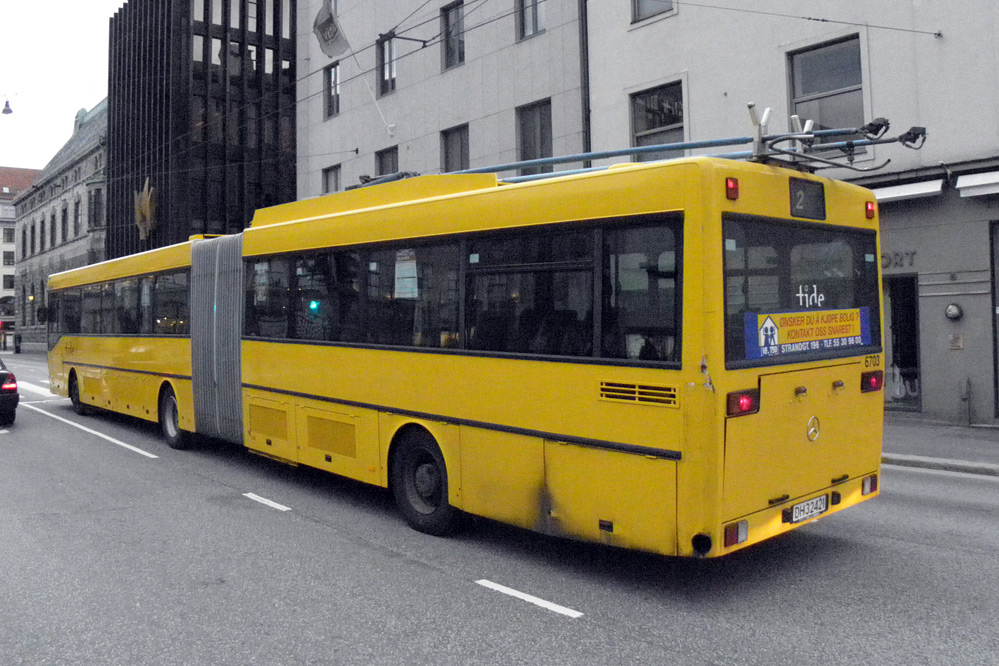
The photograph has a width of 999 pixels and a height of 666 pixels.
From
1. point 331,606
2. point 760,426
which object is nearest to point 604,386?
point 760,426

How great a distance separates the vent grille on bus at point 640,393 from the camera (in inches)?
204

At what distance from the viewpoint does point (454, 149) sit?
22.8m

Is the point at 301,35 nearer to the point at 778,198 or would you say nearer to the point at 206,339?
the point at 206,339

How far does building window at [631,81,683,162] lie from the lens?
1755cm

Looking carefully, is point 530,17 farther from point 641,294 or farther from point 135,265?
point 641,294

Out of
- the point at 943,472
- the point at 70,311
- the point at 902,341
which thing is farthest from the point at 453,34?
the point at 943,472

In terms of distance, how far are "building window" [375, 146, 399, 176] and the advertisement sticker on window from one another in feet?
64.8

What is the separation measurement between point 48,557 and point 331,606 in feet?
8.64

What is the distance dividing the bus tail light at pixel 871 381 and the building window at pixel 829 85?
974 cm

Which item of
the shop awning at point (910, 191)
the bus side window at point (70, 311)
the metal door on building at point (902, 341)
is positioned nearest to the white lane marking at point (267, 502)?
the bus side window at point (70, 311)

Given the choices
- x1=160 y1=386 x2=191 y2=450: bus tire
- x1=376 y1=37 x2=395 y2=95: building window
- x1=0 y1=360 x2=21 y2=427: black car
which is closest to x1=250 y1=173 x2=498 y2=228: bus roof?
x1=160 y1=386 x2=191 y2=450: bus tire

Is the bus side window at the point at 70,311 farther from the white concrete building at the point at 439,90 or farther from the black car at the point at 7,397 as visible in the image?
the white concrete building at the point at 439,90

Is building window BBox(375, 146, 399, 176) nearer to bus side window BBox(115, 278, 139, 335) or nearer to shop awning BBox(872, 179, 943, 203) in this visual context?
bus side window BBox(115, 278, 139, 335)

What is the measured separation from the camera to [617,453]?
547 cm
